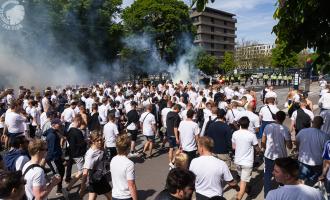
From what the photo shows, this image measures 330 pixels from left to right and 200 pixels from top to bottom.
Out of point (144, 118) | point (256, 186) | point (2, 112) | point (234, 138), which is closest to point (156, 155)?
point (144, 118)

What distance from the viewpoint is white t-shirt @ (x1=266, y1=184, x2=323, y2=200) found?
11.5 feet

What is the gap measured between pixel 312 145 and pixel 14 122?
303 inches

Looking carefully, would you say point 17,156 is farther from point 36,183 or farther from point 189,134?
point 189,134

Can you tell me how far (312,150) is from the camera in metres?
6.22

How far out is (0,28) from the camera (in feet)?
109

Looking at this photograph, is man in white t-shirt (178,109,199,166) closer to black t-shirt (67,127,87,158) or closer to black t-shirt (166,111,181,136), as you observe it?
black t-shirt (166,111,181,136)

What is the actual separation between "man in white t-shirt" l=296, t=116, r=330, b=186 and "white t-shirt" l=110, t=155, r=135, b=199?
3302 millimetres

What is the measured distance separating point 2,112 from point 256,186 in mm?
9108

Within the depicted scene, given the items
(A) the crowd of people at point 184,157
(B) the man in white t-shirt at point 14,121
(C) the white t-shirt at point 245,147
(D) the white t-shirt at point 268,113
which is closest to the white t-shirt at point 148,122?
(A) the crowd of people at point 184,157

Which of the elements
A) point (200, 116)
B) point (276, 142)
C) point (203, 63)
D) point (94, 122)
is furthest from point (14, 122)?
point (203, 63)

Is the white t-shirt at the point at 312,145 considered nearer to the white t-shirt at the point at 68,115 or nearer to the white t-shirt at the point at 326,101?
the white t-shirt at the point at 326,101

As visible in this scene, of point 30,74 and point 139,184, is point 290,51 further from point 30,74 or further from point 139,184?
point 30,74

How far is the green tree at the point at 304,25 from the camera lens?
4.07 metres

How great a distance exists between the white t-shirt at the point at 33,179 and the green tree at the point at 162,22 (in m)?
42.5
